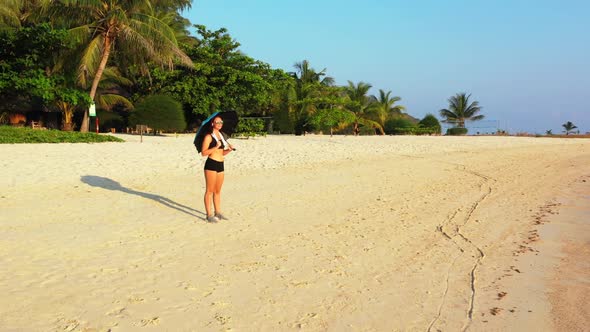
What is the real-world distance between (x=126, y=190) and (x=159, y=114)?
1344 cm

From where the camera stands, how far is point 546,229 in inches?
264

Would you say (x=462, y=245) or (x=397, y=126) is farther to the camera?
(x=397, y=126)

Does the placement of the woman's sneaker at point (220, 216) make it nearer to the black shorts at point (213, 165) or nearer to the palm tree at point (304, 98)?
the black shorts at point (213, 165)

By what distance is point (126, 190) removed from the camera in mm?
9656

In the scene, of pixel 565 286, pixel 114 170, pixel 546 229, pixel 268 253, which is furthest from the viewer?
pixel 114 170

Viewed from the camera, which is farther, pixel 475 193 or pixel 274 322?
pixel 475 193

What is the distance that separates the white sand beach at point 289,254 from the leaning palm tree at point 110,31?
1029 centimetres

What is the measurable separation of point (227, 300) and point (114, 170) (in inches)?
357

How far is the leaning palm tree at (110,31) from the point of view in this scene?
20.2 metres

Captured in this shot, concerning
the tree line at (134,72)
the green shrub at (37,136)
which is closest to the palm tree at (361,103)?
the tree line at (134,72)

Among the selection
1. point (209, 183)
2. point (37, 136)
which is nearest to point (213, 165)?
point (209, 183)

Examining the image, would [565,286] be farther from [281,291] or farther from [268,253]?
[268,253]

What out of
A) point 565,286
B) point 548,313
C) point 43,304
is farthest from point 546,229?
point 43,304

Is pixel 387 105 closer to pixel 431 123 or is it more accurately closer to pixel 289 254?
pixel 431 123
